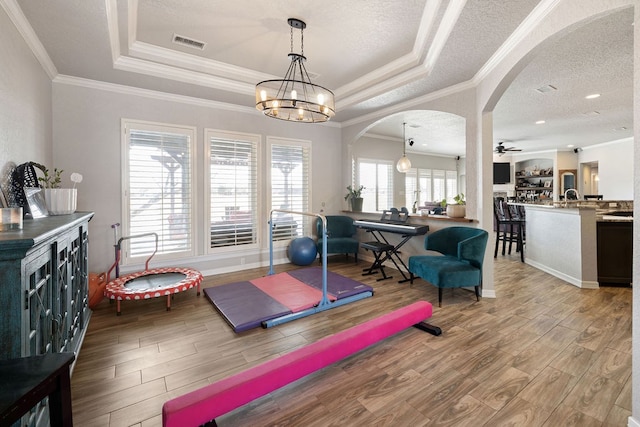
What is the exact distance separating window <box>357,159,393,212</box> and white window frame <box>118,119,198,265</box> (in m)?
4.65

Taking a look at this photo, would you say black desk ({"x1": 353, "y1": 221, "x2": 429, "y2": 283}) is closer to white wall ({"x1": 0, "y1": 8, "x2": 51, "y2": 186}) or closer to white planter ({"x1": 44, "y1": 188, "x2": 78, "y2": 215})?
white planter ({"x1": 44, "y1": 188, "x2": 78, "y2": 215})

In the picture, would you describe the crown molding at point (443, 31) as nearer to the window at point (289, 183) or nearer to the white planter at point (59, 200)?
the window at point (289, 183)

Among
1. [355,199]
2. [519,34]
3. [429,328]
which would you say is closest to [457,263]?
[429,328]

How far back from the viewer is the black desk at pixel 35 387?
0.96 m

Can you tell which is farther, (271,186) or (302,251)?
(271,186)

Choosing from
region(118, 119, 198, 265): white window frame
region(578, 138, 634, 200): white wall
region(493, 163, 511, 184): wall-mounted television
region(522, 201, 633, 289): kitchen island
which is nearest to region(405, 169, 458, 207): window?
region(493, 163, 511, 184): wall-mounted television

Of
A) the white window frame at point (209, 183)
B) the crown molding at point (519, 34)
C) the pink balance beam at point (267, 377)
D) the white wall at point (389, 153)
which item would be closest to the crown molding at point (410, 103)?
the crown molding at point (519, 34)

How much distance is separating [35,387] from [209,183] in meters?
4.03

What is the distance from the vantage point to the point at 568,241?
4.47m

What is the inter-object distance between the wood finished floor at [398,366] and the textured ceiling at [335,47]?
8.93ft

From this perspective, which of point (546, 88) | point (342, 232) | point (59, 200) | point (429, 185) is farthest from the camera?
point (429, 185)

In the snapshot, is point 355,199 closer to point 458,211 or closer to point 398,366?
point 458,211

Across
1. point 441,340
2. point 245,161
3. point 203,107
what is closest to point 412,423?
point 441,340

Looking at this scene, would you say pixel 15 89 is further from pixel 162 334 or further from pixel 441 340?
pixel 441 340
